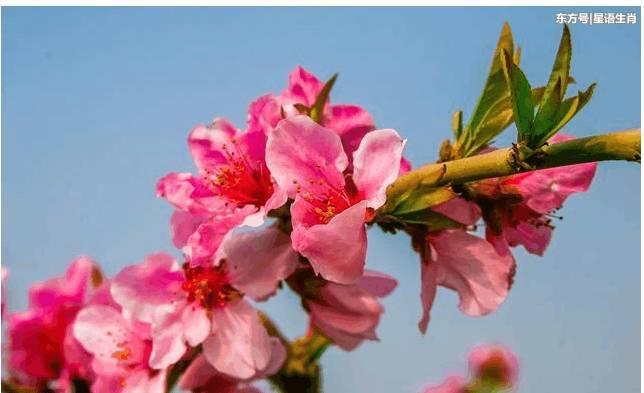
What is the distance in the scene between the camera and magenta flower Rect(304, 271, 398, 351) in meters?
0.79

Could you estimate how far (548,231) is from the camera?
0.76 m

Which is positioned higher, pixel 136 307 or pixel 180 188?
pixel 180 188

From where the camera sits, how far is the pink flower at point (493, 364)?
4.17 feet

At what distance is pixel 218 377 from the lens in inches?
32.5

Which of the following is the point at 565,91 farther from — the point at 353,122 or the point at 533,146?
the point at 353,122

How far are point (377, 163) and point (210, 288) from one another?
239mm

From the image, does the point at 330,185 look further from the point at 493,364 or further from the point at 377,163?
the point at 493,364

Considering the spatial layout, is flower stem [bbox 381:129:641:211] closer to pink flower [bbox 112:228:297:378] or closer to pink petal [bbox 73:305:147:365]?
pink flower [bbox 112:228:297:378]

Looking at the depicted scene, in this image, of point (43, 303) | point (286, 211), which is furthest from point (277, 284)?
point (43, 303)

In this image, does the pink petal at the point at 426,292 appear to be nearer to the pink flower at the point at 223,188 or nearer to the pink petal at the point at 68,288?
the pink flower at the point at 223,188

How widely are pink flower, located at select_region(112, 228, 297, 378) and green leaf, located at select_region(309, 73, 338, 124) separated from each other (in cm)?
10

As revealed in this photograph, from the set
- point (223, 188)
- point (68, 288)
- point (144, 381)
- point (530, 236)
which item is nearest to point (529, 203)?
point (530, 236)

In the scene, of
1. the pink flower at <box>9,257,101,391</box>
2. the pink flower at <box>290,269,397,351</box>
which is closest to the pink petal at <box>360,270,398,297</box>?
the pink flower at <box>290,269,397,351</box>

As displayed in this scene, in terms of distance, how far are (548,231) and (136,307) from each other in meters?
0.36
